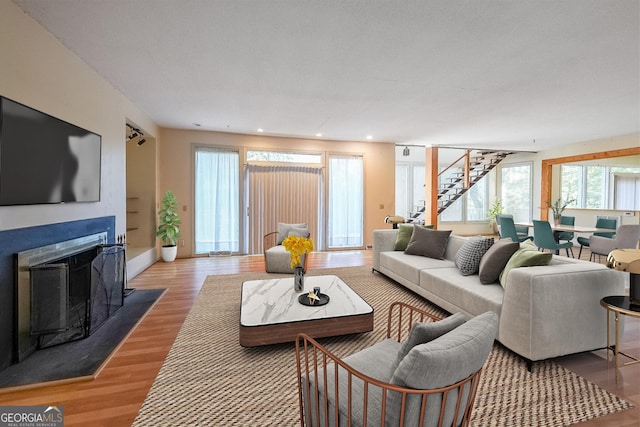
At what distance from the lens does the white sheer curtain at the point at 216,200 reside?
5.90 meters

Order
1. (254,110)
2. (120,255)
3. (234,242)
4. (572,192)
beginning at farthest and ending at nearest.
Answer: (572,192) < (234,242) < (254,110) < (120,255)

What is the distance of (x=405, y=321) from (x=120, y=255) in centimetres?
323

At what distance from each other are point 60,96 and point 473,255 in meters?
4.35

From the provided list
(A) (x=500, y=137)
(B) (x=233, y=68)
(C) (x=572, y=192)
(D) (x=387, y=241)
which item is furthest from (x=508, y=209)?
(B) (x=233, y=68)

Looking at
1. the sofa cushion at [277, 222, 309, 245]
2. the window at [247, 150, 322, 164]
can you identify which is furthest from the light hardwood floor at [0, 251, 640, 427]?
the window at [247, 150, 322, 164]

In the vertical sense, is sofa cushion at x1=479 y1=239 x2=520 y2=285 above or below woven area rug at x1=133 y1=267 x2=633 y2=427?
above

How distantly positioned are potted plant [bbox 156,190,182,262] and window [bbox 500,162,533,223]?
9492 millimetres

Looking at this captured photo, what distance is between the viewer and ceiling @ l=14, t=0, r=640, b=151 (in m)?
2.08

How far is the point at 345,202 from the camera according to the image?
6805mm

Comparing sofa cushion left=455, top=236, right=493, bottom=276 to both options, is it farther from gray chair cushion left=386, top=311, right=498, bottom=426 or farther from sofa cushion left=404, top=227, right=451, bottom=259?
gray chair cushion left=386, top=311, right=498, bottom=426

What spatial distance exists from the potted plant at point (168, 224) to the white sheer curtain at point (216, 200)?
22.0 inches

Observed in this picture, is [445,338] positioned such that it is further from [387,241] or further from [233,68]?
[387,241]

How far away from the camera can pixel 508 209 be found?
359 inches

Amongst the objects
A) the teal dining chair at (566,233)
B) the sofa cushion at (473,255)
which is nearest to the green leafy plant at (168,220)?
the sofa cushion at (473,255)
